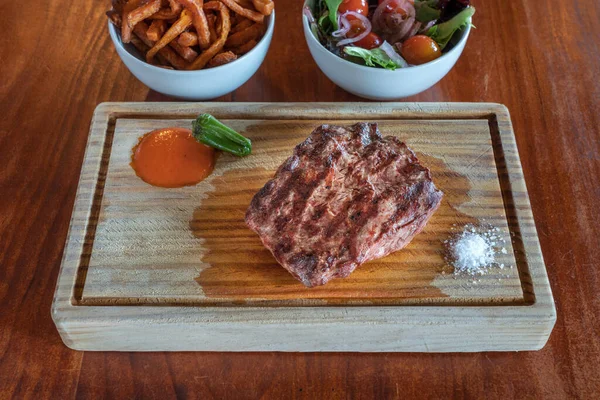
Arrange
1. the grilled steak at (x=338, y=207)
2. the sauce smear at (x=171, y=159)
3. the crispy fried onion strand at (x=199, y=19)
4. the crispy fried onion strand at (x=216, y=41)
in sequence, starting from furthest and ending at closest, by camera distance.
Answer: the crispy fried onion strand at (x=216, y=41)
the crispy fried onion strand at (x=199, y=19)
the sauce smear at (x=171, y=159)
the grilled steak at (x=338, y=207)

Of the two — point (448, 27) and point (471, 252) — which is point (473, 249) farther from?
point (448, 27)

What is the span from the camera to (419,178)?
2.83 meters

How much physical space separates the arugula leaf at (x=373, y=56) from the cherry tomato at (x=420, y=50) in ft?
0.36

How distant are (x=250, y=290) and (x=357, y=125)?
1.01m

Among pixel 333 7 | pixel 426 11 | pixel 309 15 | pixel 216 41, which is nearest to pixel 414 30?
pixel 426 11

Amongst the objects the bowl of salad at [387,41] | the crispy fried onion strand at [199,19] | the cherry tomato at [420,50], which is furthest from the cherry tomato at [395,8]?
the crispy fried onion strand at [199,19]

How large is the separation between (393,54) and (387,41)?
0.20 metres

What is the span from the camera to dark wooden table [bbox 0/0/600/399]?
271 centimetres

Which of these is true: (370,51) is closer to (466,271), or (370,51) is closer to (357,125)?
(357,125)

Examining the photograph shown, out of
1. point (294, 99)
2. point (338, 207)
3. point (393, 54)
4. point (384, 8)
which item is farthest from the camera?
point (294, 99)

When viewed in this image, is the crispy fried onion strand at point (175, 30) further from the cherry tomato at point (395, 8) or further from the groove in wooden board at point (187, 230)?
the cherry tomato at point (395, 8)

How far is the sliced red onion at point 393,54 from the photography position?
3391 mm

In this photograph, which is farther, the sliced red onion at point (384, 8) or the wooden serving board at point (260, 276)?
the sliced red onion at point (384, 8)

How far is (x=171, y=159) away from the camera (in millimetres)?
3180
